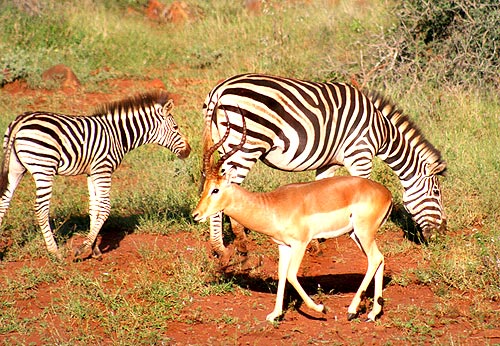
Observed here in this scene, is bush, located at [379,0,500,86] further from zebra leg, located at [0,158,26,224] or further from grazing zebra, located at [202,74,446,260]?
zebra leg, located at [0,158,26,224]

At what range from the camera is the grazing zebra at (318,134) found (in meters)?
7.41

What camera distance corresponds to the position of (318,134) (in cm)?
777

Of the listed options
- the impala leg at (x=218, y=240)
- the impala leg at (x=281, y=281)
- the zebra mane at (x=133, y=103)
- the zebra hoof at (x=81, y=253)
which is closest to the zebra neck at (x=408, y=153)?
the impala leg at (x=218, y=240)

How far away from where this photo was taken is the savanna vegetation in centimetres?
657

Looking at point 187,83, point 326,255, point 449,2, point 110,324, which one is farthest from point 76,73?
point 110,324

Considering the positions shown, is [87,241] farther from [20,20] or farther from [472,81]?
[20,20]

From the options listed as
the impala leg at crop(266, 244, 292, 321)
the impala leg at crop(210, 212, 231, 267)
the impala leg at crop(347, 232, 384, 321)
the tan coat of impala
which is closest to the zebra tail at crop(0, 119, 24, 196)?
the impala leg at crop(210, 212, 231, 267)

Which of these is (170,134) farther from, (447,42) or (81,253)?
(447,42)

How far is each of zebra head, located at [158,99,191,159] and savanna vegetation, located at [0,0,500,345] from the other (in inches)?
31.3

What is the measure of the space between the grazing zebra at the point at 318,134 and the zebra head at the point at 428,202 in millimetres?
11

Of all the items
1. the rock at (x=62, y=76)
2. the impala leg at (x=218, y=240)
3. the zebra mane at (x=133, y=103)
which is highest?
the zebra mane at (x=133, y=103)

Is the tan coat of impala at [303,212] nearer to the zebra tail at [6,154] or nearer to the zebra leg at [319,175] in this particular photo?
the zebra leg at [319,175]

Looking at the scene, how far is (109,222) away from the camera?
29.2ft

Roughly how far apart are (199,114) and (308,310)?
21.3 feet
